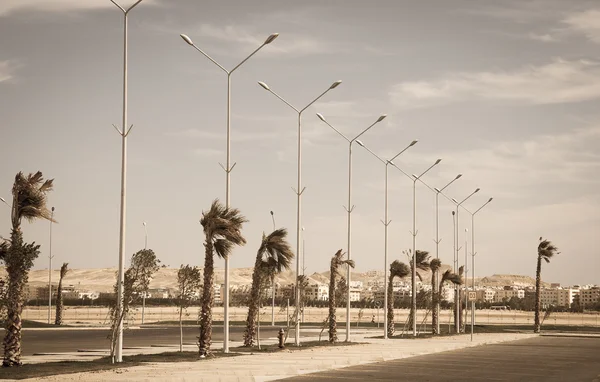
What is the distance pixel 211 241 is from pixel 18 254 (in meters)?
8.87

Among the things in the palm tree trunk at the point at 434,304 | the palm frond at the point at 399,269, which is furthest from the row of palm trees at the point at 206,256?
→ the palm tree trunk at the point at 434,304

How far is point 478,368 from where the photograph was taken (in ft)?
114

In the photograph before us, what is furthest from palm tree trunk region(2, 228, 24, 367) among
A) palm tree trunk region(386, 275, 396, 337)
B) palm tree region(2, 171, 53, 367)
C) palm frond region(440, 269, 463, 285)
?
palm frond region(440, 269, 463, 285)

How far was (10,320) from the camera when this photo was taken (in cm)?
2672

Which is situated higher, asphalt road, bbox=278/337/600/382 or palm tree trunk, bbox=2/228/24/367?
palm tree trunk, bbox=2/228/24/367

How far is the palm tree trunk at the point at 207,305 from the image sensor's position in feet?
111

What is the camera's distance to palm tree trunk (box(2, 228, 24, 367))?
87.3ft

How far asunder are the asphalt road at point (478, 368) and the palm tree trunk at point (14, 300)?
8.73 m

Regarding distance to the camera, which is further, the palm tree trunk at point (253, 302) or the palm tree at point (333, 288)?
the palm tree at point (333, 288)

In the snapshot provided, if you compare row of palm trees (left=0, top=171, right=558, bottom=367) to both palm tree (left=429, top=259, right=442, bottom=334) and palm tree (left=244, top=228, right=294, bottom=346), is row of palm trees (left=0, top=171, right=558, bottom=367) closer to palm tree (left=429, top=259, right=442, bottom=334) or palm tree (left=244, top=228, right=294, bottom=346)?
palm tree (left=244, top=228, right=294, bottom=346)

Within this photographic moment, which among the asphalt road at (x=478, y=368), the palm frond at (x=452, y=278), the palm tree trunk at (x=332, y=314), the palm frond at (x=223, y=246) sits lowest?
the asphalt road at (x=478, y=368)

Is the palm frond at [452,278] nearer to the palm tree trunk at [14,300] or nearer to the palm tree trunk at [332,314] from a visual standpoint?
the palm tree trunk at [332,314]

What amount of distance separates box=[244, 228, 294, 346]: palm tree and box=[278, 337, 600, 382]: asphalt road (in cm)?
704

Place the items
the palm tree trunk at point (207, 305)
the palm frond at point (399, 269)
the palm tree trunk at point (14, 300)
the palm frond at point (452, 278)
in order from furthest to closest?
1. the palm frond at point (452, 278)
2. the palm frond at point (399, 269)
3. the palm tree trunk at point (207, 305)
4. the palm tree trunk at point (14, 300)
